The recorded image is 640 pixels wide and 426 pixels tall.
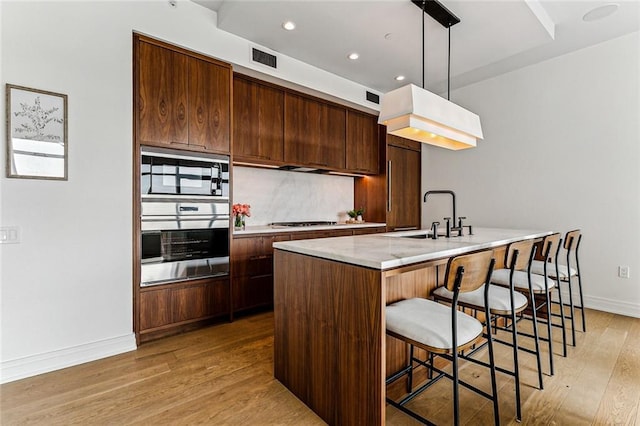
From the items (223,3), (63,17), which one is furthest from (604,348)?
(63,17)

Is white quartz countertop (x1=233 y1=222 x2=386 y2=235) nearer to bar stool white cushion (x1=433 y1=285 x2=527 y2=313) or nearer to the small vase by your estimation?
the small vase

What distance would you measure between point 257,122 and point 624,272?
4339 mm

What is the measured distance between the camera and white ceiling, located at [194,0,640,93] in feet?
8.90

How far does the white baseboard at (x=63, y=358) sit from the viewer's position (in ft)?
6.70

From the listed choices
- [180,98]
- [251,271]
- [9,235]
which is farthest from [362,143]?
[9,235]

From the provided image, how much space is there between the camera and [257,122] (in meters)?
3.51

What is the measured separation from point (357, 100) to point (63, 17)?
3222 millimetres

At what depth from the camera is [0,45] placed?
2008 millimetres

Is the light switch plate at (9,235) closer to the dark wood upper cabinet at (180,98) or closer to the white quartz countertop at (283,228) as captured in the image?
the dark wood upper cabinet at (180,98)

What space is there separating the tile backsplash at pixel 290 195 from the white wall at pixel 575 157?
202cm

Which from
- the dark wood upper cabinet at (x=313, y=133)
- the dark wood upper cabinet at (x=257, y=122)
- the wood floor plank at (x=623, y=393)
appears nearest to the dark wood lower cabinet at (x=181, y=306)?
the dark wood upper cabinet at (x=257, y=122)

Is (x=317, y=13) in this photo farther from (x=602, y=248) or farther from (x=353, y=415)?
(x=602, y=248)

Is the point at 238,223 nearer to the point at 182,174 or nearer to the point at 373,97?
the point at 182,174

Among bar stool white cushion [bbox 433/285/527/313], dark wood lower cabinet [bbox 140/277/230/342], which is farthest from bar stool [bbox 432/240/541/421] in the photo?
dark wood lower cabinet [bbox 140/277/230/342]
